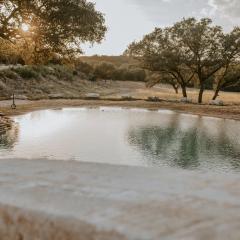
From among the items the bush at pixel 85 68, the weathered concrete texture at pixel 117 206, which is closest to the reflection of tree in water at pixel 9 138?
the weathered concrete texture at pixel 117 206

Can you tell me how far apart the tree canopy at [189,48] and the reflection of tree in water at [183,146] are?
23.7 meters

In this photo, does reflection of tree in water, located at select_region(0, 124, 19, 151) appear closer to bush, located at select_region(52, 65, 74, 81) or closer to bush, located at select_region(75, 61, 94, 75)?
bush, located at select_region(52, 65, 74, 81)

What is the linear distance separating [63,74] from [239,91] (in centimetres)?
4181

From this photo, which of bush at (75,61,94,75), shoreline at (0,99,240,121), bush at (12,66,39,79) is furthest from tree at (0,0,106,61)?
bush at (75,61,94,75)

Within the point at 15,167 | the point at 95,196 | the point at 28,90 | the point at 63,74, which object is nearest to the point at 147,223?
the point at 95,196

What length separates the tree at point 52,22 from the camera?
2559 centimetres

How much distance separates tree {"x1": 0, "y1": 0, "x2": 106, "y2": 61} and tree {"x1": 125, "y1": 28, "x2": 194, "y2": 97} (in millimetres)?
25293

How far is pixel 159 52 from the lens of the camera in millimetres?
53562

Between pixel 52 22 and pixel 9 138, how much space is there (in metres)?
8.44

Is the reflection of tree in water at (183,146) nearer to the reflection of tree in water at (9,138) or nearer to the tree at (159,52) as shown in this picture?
the reflection of tree in water at (9,138)

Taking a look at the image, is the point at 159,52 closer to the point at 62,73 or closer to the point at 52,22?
the point at 62,73

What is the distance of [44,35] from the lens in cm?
2662

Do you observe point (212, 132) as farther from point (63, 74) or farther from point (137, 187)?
point (63, 74)

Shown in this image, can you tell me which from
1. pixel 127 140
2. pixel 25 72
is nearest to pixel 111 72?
pixel 25 72
